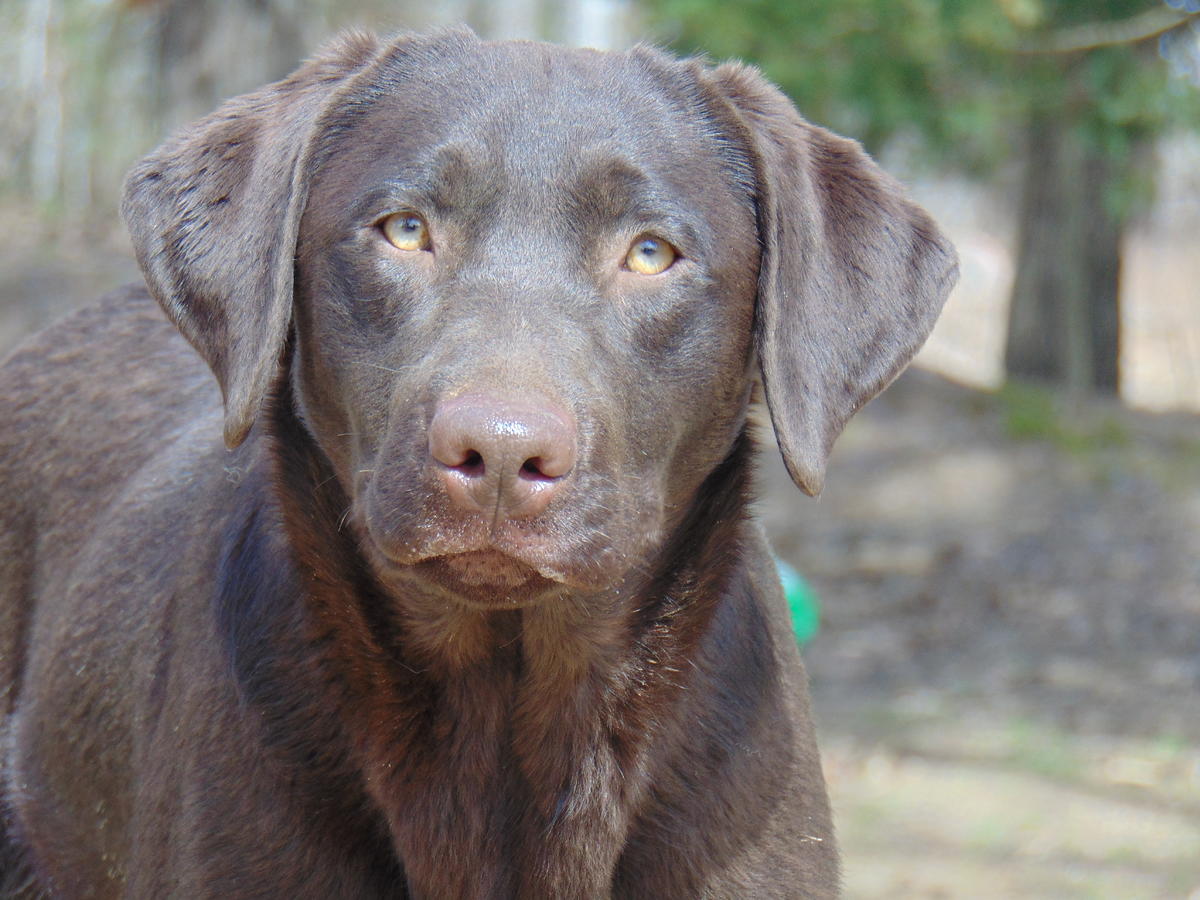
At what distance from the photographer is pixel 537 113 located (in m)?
2.67

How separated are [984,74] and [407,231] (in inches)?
241

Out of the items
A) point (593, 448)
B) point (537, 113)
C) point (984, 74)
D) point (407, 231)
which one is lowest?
point (984, 74)

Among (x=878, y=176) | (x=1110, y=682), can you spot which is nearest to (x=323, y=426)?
(x=878, y=176)

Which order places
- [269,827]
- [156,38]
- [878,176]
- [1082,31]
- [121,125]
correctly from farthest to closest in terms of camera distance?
[121,125]
[156,38]
[1082,31]
[878,176]
[269,827]

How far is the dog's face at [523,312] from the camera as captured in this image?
86.4 inches

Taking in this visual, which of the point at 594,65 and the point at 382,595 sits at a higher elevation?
the point at 594,65

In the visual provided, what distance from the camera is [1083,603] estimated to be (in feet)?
26.0

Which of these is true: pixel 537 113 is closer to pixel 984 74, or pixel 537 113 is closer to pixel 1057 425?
pixel 984 74

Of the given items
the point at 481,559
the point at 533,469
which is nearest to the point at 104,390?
the point at 481,559

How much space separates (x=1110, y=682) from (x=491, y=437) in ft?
18.5

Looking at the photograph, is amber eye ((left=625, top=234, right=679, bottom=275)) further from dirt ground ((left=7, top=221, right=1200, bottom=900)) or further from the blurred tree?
the blurred tree

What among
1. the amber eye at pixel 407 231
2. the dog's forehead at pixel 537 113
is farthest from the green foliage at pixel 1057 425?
the amber eye at pixel 407 231

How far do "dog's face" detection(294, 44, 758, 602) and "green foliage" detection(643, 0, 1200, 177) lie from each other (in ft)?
11.4

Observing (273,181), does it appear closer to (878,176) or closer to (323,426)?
(323,426)
